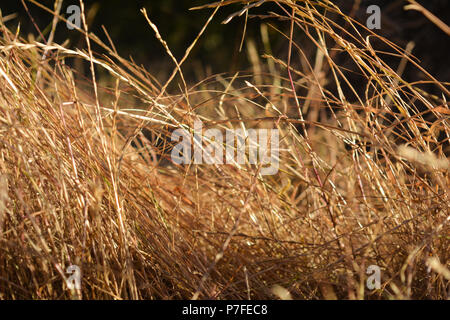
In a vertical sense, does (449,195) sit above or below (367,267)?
above

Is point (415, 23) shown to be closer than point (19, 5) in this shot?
Yes

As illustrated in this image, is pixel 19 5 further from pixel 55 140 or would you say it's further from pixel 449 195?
pixel 449 195

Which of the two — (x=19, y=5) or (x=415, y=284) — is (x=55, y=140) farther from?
(x=19, y=5)

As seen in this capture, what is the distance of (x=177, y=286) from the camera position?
75 centimetres

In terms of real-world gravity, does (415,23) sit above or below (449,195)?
above

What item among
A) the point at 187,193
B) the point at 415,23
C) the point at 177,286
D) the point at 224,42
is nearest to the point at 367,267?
the point at 177,286

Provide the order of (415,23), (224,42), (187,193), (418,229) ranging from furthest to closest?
(224,42)
(415,23)
(187,193)
(418,229)

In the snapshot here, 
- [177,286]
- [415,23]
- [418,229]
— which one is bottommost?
[177,286]

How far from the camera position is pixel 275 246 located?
84 centimetres
